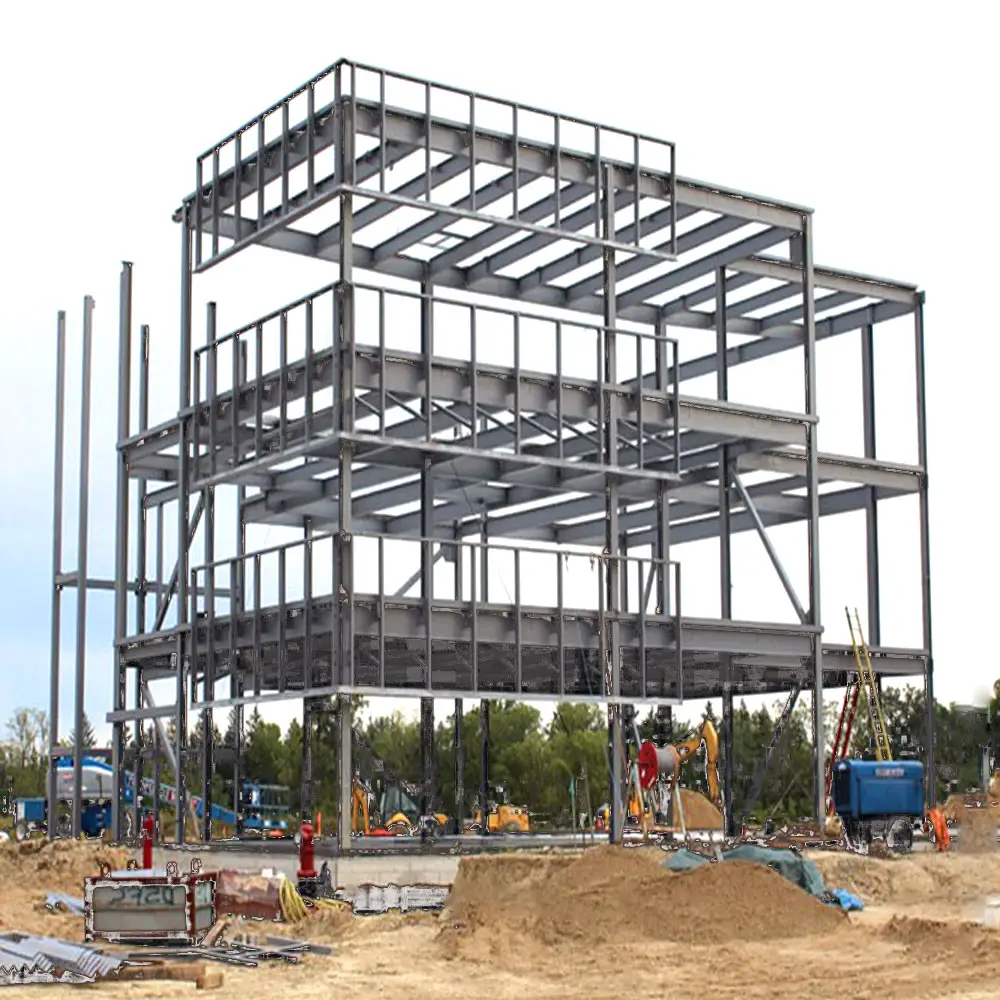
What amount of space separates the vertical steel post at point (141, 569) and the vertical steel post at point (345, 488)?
9669 millimetres

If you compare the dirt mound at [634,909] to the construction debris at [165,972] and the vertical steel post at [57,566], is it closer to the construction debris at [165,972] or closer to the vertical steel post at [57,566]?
the construction debris at [165,972]

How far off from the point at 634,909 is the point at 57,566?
77.9 ft

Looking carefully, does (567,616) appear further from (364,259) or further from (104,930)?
(104,930)

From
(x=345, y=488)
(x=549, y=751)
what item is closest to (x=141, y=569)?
(x=345, y=488)

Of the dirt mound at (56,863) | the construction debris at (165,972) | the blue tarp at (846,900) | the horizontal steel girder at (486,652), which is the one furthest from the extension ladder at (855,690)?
the construction debris at (165,972)

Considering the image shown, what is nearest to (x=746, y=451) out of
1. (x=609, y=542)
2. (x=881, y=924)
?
(x=609, y=542)

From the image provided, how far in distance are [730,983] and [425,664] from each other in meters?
12.7

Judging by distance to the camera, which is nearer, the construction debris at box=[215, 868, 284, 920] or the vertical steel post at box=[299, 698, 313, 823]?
the construction debris at box=[215, 868, 284, 920]

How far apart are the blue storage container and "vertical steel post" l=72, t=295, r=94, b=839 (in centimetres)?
1662

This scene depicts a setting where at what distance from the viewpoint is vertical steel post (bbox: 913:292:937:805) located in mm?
45250

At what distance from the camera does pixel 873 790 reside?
129 feet

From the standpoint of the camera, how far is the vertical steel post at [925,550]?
45250 mm

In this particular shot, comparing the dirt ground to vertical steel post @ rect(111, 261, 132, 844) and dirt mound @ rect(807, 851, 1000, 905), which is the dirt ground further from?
vertical steel post @ rect(111, 261, 132, 844)

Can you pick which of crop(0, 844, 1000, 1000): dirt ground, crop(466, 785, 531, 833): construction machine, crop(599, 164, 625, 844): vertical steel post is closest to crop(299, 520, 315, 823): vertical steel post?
crop(0, 844, 1000, 1000): dirt ground
